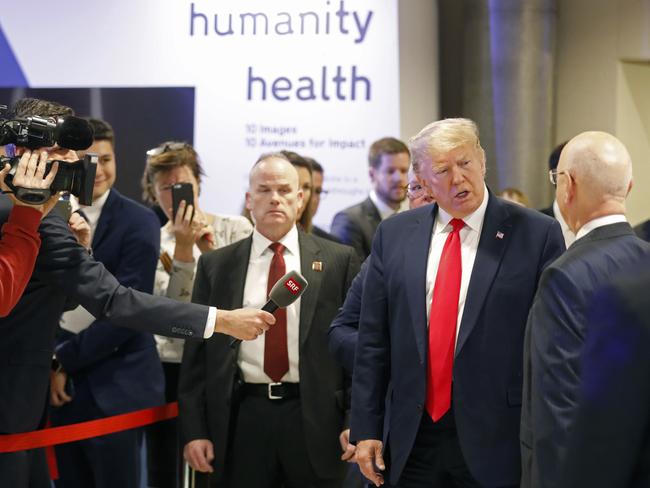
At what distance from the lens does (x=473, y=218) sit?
134 inches

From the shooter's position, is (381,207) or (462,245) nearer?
(462,245)

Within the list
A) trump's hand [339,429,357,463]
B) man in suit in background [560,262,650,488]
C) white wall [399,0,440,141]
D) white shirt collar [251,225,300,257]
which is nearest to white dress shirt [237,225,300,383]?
white shirt collar [251,225,300,257]

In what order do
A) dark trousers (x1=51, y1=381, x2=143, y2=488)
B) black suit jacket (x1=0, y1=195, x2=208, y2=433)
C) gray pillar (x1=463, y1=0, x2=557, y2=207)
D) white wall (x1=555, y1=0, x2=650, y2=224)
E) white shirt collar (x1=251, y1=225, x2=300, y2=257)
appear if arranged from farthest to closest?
white wall (x1=555, y1=0, x2=650, y2=224)
gray pillar (x1=463, y1=0, x2=557, y2=207)
dark trousers (x1=51, y1=381, x2=143, y2=488)
white shirt collar (x1=251, y1=225, x2=300, y2=257)
black suit jacket (x1=0, y1=195, x2=208, y2=433)

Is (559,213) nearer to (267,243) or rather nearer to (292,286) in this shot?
(267,243)

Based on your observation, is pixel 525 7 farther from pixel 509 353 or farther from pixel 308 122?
pixel 509 353

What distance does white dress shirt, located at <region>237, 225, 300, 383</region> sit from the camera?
13.2 ft

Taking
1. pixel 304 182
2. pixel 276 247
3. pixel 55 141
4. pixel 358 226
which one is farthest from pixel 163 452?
pixel 55 141

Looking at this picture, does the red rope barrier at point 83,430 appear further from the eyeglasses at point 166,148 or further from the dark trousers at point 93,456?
the eyeglasses at point 166,148

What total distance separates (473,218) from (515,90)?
5.00m

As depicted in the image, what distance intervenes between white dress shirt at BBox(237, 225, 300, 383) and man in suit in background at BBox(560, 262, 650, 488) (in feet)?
5.36

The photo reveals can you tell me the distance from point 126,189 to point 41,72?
3.35ft

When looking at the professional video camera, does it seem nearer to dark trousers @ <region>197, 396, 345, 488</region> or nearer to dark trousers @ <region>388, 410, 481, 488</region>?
dark trousers @ <region>197, 396, 345, 488</region>

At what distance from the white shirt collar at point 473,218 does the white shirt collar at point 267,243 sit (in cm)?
88

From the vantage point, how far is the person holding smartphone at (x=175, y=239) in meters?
4.72
